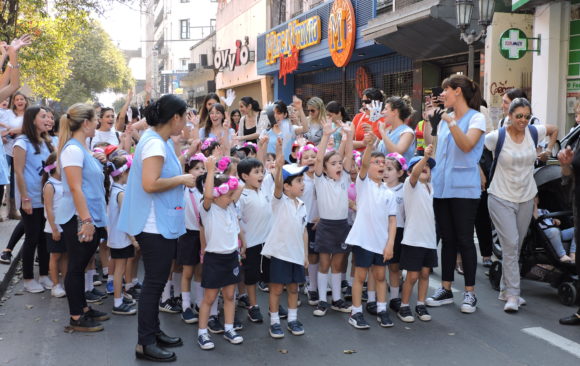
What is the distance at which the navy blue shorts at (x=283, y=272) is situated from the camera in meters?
5.26

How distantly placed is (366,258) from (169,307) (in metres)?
1.92

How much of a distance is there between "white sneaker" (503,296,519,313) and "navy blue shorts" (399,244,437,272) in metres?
0.78

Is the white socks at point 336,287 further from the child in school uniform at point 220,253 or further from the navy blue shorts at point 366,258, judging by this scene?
the child in school uniform at point 220,253

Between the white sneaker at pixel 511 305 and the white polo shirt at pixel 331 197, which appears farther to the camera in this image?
the white polo shirt at pixel 331 197

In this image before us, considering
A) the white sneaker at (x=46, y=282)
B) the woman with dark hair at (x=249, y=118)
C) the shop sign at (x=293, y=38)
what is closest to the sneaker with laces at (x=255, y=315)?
the white sneaker at (x=46, y=282)

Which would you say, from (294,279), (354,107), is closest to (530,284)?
(294,279)

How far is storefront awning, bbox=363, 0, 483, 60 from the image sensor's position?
13.5 metres

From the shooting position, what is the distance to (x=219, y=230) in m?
5.05

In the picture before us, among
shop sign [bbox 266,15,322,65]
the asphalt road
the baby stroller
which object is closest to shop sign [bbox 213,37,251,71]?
shop sign [bbox 266,15,322,65]

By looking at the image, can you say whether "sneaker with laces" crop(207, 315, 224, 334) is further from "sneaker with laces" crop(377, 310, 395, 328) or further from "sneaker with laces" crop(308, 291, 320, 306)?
"sneaker with laces" crop(377, 310, 395, 328)

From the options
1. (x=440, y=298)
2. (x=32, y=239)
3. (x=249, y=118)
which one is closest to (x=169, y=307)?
(x=32, y=239)

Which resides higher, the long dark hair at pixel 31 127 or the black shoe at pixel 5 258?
the long dark hair at pixel 31 127

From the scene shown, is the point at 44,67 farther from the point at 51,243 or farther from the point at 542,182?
the point at 542,182

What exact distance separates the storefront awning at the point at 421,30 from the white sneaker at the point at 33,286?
9.95m
